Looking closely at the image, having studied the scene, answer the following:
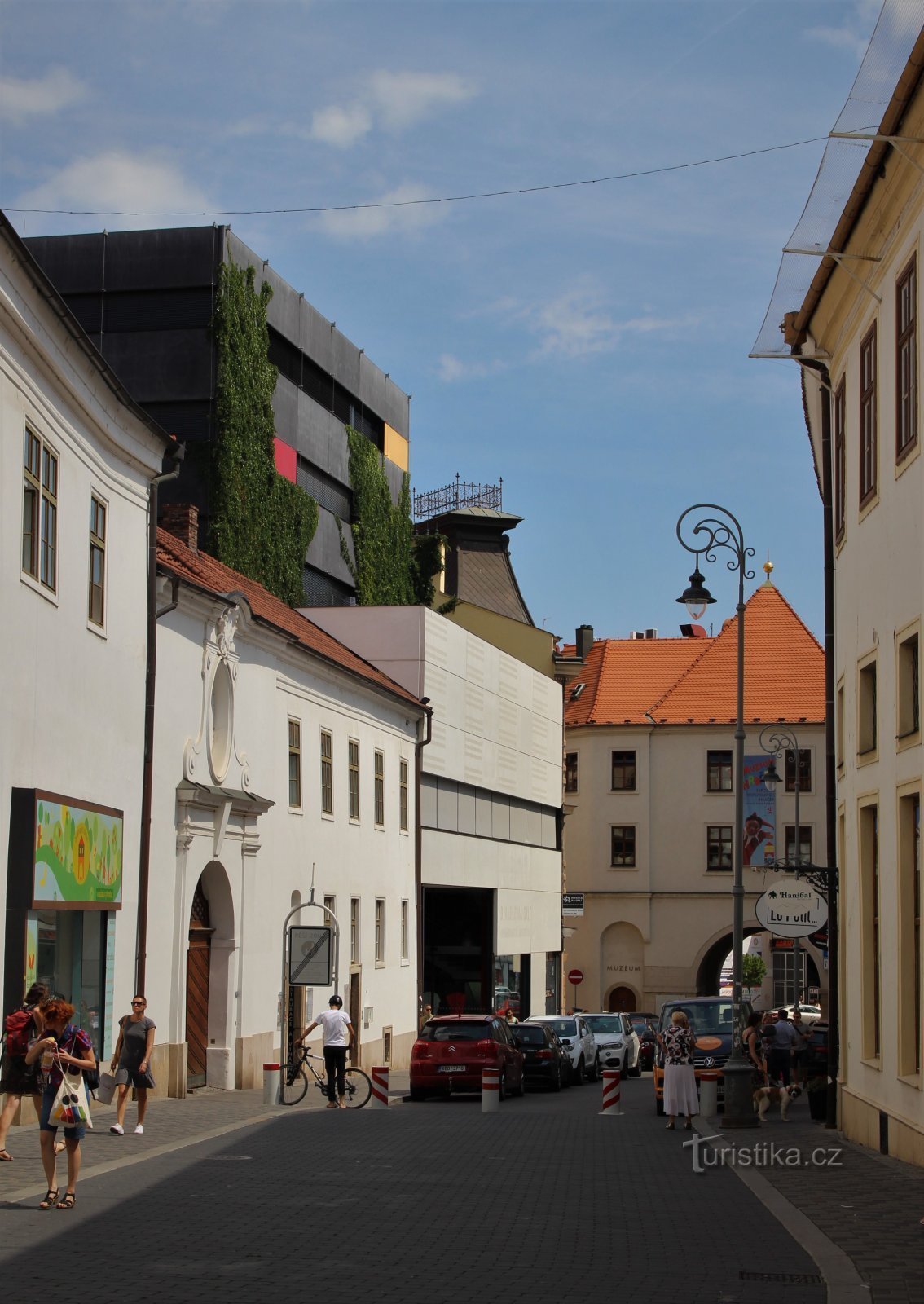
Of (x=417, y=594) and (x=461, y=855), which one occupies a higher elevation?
(x=417, y=594)

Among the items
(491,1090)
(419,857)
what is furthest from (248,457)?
(491,1090)

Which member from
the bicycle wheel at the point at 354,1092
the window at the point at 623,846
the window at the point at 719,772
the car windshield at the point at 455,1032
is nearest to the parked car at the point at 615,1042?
the car windshield at the point at 455,1032

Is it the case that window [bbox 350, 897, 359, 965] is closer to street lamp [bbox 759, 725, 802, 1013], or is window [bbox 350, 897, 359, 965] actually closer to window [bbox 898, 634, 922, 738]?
street lamp [bbox 759, 725, 802, 1013]

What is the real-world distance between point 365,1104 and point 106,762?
29.9ft

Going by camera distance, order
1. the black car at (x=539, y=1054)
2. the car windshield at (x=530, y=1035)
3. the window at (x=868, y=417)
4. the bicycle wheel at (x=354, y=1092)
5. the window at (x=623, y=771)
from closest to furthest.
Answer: the window at (x=868, y=417) → the bicycle wheel at (x=354, y=1092) → the black car at (x=539, y=1054) → the car windshield at (x=530, y=1035) → the window at (x=623, y=771)

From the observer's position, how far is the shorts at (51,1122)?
13375mm

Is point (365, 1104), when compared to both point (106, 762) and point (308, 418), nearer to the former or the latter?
point (106, 762)

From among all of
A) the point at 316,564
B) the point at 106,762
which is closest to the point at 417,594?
the point at 316,564

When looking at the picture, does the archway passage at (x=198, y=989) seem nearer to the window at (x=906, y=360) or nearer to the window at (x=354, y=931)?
the window at (x=354, y=931)

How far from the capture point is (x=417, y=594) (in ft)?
223

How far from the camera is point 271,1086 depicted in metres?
27.3

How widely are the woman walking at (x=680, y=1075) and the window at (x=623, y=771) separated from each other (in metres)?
53.7

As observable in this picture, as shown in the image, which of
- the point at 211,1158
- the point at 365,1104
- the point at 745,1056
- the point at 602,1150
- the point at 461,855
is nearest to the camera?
the point at 211,1158

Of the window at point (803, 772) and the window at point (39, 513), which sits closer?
the window at point (39, 513)
